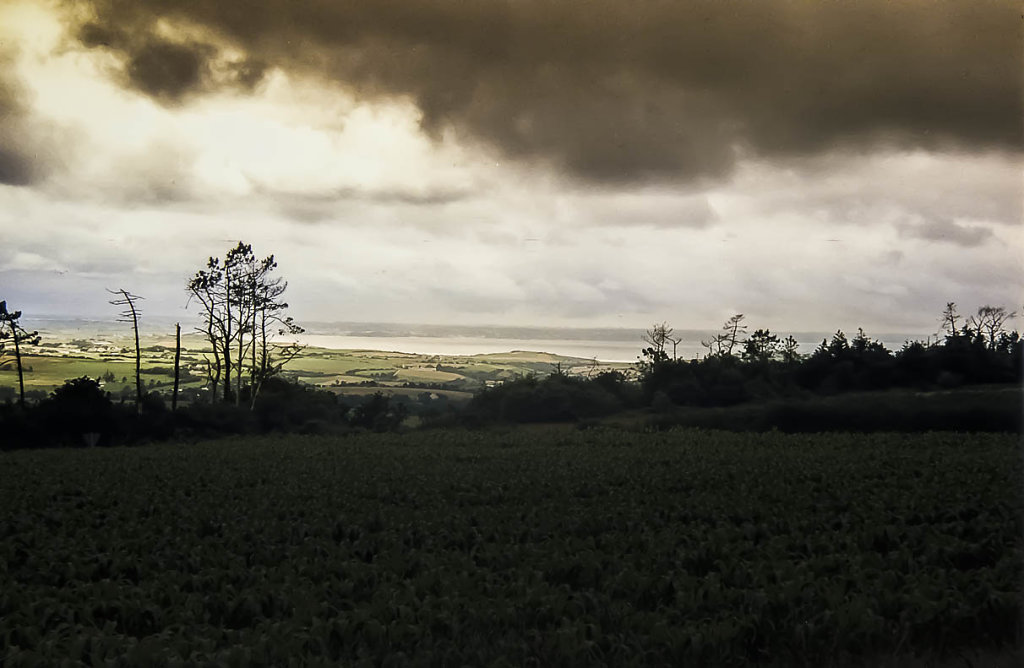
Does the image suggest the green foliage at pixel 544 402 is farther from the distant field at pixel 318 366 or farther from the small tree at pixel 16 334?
the small tree at pixel 16 334

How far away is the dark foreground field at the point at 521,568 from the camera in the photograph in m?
5.87

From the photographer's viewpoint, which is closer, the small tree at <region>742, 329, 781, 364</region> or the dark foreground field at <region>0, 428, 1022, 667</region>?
the dark foreground field at <region>0, 428, 1022, 667</region>

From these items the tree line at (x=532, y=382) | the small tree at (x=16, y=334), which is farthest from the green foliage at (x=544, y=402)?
the small tree at (x=16, y=334)

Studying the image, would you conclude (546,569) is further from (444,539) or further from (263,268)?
(263,268)

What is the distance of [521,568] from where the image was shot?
8031 millimetres

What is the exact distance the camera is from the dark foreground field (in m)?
5.87

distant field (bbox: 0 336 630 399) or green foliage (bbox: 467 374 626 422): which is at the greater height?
distant field (bbox: 0 336 630 399)

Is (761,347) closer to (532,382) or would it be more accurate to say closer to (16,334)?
(532,382)

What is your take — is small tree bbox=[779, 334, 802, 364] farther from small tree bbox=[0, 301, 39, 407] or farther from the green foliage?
small tree bbox=[0, 301, 39, 407]

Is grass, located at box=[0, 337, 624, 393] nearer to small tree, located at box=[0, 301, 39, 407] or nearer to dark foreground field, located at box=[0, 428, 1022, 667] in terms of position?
small tree, located at box=[0, 301, 39, 407]

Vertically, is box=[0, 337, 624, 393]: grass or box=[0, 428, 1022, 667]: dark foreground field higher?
box=[0, 337, 624, 393]: grass

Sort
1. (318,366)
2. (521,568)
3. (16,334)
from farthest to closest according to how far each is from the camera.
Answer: (318,366)
(16,334)
(521,568)

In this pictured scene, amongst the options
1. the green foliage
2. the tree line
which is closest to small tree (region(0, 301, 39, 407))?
the tree line

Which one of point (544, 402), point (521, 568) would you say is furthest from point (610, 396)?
point (521, 568)
